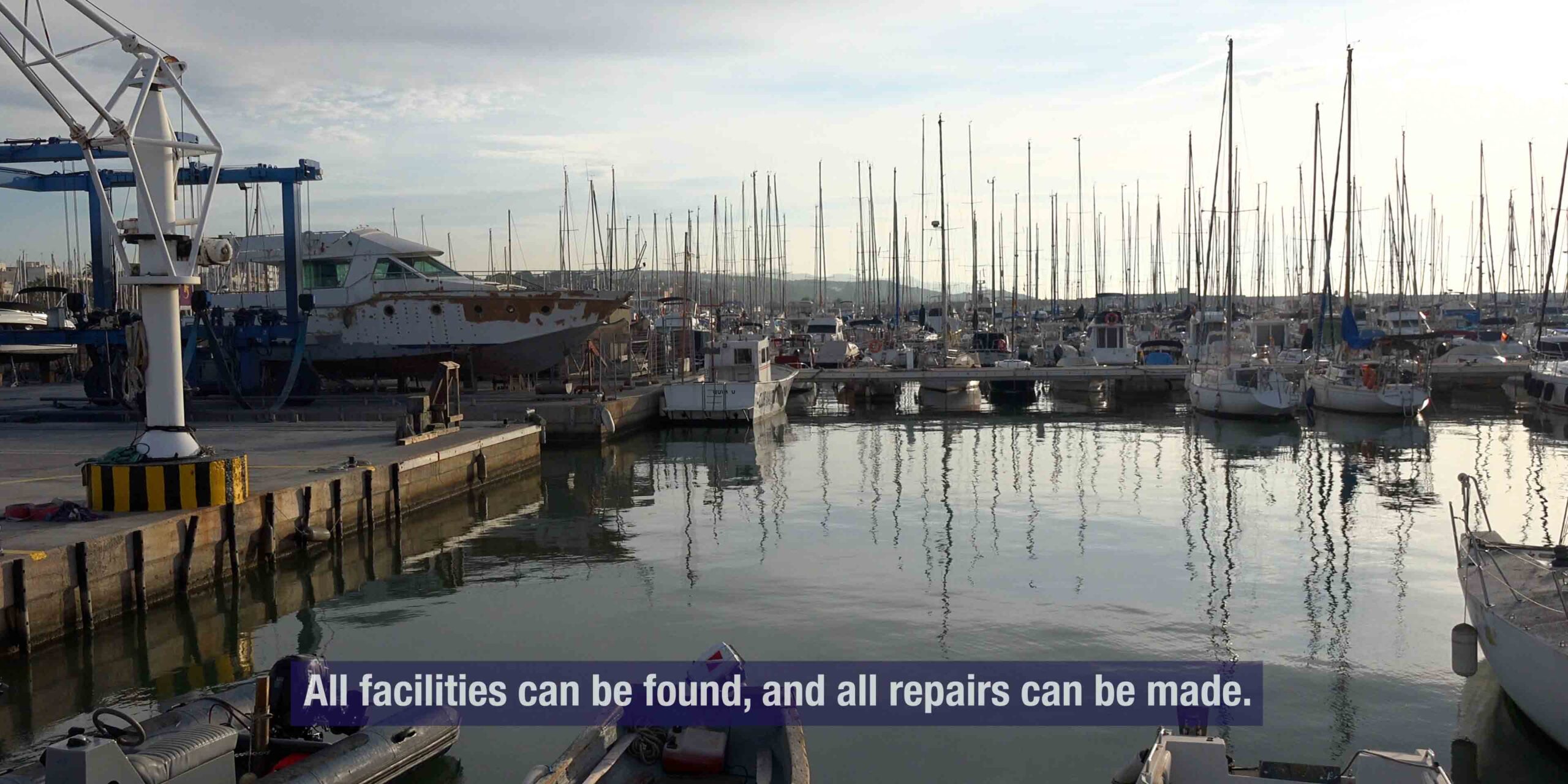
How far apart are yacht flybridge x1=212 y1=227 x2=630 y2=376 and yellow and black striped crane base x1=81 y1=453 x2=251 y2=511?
1970 cm

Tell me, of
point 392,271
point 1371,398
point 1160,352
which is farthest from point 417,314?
point 1160,352

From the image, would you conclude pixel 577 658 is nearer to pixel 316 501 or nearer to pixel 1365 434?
pixel 316 501

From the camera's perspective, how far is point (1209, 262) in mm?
46125

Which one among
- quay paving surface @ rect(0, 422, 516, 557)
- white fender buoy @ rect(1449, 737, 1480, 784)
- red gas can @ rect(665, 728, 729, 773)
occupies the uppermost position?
quay paving surface @ rect(0, 422, 516, 557)

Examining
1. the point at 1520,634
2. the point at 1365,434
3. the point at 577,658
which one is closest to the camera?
the point at 1520,634

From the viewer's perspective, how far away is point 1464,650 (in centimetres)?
1070

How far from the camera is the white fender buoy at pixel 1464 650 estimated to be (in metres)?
10.7

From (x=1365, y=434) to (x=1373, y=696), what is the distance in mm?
24796

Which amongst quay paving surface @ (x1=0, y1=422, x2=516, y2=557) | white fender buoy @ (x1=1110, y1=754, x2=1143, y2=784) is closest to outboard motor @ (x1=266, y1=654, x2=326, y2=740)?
quay paving surface @ (x1=0, y1=422, x2=516, y2=557)

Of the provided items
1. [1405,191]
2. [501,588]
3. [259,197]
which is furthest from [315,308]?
[1405,191]

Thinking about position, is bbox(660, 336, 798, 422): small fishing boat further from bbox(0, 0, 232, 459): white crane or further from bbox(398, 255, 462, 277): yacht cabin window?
bbox(0, 0, 232, 459): white crane

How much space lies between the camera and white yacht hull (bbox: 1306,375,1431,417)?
36281mm

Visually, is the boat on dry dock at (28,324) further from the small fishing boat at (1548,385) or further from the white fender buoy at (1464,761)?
the small fishing boat at (1548,385)

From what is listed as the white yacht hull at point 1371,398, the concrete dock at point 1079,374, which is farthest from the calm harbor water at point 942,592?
the concrete dock at point 1079,374
